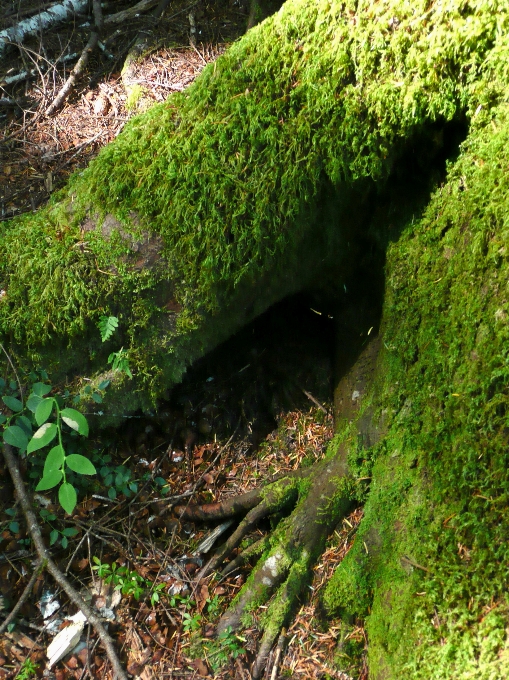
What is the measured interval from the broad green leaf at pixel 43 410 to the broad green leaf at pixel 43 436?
0.04 meters

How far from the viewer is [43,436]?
2.52 m

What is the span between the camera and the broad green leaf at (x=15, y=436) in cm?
253

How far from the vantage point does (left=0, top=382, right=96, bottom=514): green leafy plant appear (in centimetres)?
247

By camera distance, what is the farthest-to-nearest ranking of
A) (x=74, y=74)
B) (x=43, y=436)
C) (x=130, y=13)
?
(x=130, y=13) → (x=74, y=74) → (x=43, y=436)

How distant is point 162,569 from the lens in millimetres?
2885

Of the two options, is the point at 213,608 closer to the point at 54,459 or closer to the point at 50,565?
the point at 50,565

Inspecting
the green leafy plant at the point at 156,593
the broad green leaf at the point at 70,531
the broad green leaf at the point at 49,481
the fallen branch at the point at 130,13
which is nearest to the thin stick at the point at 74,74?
the fallen branch at the point at 130,13

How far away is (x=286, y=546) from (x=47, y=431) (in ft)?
4.75

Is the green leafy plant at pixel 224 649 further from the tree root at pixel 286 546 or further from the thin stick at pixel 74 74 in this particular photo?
the thin stick at pixel 74 74

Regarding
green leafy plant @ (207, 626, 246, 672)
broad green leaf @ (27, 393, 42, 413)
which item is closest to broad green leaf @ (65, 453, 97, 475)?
broad green leaf @ (27, 393, 42, 413)

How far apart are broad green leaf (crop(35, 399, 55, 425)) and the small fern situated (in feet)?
1.39

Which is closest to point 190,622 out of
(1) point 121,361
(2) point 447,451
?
(1) point 121,361

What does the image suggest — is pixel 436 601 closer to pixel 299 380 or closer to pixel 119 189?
pixel 299 380

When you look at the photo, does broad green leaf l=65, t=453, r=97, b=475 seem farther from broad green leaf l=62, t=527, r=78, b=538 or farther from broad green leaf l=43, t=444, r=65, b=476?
broad green leaf l=62, t=527, r=78, b=538
